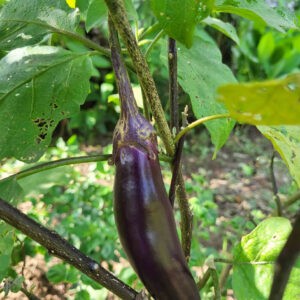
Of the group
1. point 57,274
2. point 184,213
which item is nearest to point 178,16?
point 184,213

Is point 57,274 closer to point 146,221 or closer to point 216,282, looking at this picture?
point 216,282

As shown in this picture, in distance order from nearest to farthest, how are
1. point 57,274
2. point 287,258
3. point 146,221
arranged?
point 287,258 < point 146,221 < point 57,274

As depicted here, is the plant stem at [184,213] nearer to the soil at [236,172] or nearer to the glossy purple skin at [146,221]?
the glossy purple skin at [146,221]

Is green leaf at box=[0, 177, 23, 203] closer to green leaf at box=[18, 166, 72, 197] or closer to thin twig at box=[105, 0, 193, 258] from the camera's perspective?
thin twig at box=[105, 0, 193, 258]

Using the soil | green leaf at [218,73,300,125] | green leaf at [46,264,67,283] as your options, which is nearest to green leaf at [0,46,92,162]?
green leaf at [218,73,300,125]

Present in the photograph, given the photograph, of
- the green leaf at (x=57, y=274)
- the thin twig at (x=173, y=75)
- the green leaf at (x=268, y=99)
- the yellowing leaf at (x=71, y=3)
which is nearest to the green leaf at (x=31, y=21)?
the yellowing leaf at (x=71, y=3)
